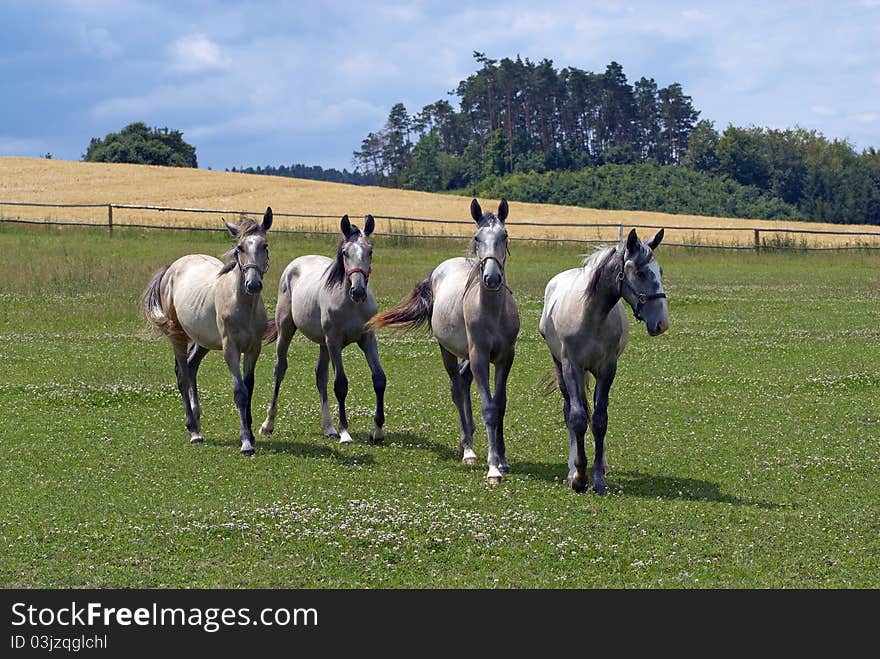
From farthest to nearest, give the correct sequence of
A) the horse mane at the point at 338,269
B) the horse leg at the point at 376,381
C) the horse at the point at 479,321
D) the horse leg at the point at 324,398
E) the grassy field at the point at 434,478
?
the horse leg at the point at 324,398, the horse leg at the point at 376,381, the horse mane at the point at 338,269, the horse at the point at 479,321, the grassy field at the point at 434,478

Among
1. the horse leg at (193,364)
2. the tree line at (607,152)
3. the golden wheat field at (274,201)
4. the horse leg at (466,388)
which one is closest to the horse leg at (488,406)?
the horse leg at (466,388)

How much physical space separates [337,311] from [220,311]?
1.36 metres

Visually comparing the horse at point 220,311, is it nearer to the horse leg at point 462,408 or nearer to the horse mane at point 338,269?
the horse mane at point 338,269

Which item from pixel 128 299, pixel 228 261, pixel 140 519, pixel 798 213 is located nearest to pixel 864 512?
pixel 140 519

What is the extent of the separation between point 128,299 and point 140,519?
18.8 metres

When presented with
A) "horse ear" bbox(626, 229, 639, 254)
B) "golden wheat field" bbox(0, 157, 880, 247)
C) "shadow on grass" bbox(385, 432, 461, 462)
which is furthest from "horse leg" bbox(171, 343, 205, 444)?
"golden wheat field" bbox(0, 157, 880, 247)

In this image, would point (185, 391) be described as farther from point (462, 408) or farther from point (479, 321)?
point (479, 321)

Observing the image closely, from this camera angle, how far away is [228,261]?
1217 cm

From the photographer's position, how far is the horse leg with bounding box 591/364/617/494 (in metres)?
9.87

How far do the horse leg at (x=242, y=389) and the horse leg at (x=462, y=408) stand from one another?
227 centimetres

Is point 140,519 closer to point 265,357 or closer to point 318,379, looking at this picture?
point 318,379

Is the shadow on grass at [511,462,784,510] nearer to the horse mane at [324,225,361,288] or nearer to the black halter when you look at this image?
the black halter

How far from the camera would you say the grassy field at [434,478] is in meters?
7.63

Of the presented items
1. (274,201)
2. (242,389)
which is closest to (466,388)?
(242,389)
